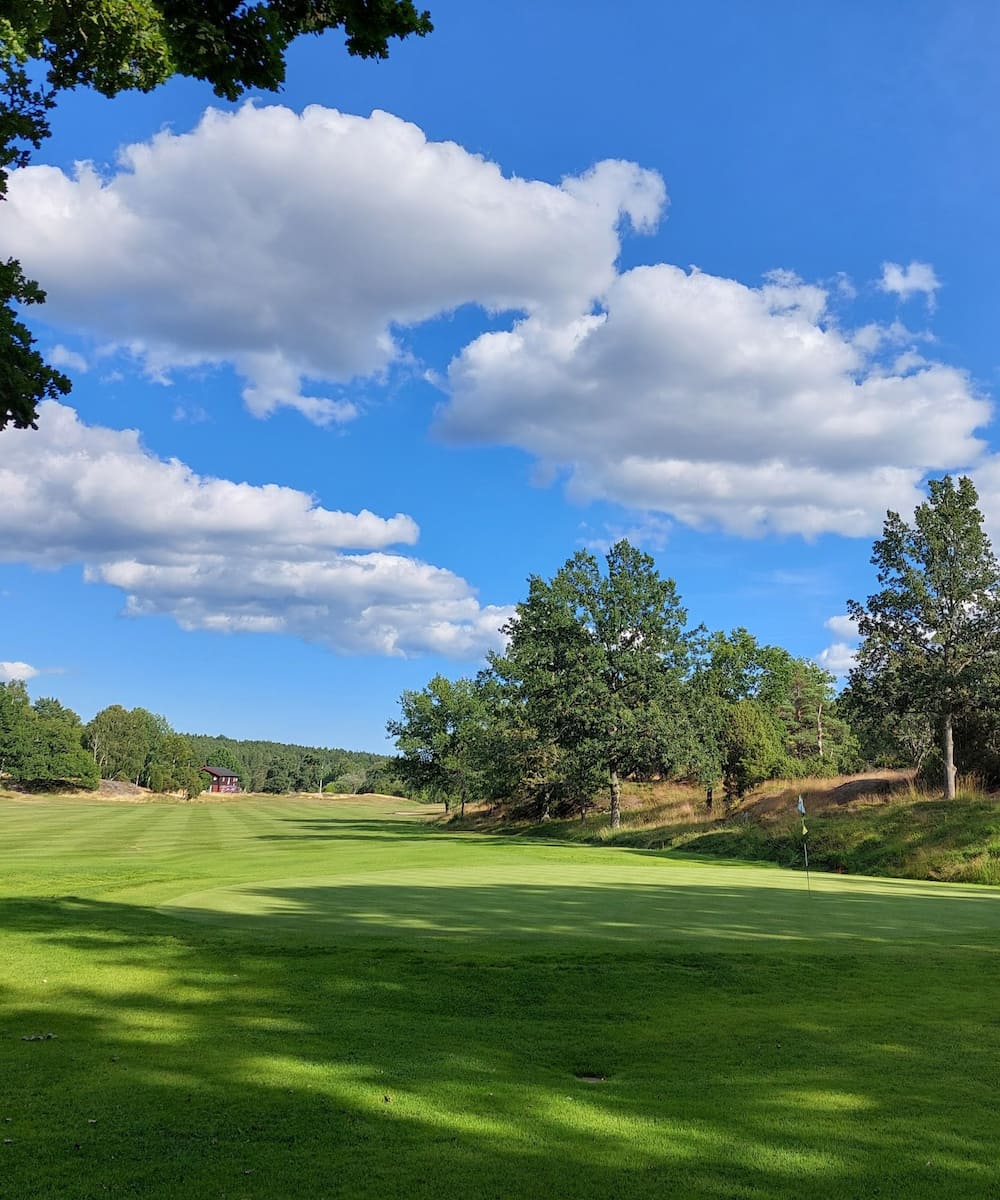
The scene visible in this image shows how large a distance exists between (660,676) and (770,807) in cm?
969

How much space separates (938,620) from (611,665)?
18788mm

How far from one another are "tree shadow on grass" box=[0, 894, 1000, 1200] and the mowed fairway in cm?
3

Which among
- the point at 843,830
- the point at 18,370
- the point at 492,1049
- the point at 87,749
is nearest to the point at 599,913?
the point at 492,1049

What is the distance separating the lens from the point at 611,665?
5334 centimetres

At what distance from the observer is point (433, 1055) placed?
7406 millimetres

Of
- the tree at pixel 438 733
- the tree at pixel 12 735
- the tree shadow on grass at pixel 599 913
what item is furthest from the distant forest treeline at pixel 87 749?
the tree shadow on grass at pixel 599 913

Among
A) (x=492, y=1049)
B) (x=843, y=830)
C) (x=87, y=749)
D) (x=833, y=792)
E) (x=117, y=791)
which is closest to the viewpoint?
(x=492, y=1049)

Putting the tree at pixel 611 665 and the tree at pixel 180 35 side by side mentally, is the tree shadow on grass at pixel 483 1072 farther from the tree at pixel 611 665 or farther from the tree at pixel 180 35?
the tree at pixel 611 665

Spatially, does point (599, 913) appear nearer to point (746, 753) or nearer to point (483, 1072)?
point (483, 1072)

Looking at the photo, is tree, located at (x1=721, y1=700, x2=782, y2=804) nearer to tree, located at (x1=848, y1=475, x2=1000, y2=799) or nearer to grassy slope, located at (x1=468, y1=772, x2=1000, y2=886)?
grassy slope, located at (x1=468, y1=772, x2=1000, y2=886)

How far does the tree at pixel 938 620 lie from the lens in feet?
131

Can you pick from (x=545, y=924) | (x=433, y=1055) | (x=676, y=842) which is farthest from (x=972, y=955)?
(x=676, y=842)

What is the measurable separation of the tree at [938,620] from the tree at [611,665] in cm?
1277

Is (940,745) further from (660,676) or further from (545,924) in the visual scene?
(545,924)
